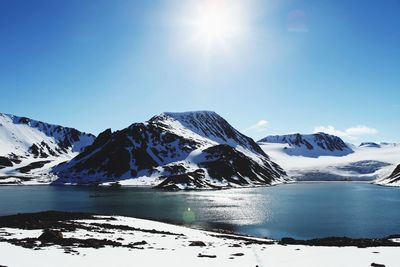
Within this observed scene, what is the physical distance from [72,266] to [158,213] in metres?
81.1

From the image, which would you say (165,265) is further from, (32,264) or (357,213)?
(357,213)

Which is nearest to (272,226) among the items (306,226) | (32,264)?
(306,226)

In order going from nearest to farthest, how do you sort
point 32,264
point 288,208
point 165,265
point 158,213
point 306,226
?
point 32,264 → point 165,265 → point 306,226 → point 158,213 → point 288,208

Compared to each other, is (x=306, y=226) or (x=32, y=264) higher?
(x=32, y=264)

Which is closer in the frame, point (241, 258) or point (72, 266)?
point (72, 266)

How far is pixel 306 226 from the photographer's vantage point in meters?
81.1

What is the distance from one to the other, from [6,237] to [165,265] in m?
20.6

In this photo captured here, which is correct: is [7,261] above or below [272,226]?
above

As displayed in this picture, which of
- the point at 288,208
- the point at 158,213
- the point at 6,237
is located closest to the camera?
the point at 6,237

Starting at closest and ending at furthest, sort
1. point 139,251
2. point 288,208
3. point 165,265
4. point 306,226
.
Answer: point 165,265 → point 139,251 → point 306,226 → point 288,208

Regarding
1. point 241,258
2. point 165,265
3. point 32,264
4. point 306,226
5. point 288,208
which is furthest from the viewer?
point 288,208

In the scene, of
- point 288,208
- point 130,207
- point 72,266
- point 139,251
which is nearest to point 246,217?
point 288,208

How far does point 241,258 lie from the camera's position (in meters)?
31.7

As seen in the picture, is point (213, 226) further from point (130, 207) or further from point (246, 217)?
point (130, 207)
